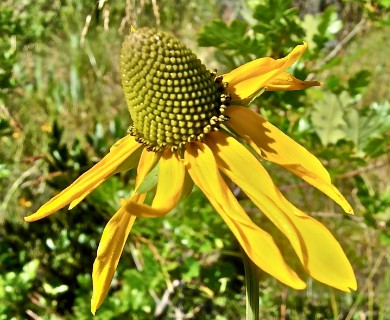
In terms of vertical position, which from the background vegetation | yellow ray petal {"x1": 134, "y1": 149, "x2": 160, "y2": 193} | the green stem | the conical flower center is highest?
the conical flower center

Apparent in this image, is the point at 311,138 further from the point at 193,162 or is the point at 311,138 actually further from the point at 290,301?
the point at 193,162

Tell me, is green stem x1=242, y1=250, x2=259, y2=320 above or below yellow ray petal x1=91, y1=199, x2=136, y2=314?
below

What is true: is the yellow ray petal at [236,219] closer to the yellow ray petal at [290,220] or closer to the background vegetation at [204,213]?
the yellow ray petal at [290,220]

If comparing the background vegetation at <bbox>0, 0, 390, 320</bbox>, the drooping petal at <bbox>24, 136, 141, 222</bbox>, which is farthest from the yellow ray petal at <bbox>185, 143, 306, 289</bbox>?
the background vegetation at <bbox>0, 0, 390, 320</bbox>

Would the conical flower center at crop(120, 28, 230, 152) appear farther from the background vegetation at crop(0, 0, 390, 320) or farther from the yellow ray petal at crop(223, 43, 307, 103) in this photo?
the background vegetation at crop(0, 0, 390, 320)

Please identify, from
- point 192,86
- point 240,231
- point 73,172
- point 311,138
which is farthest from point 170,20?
point 240,231

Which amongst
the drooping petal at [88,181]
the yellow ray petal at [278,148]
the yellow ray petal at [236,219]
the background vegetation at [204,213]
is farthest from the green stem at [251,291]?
the background vegetation at [204,213]

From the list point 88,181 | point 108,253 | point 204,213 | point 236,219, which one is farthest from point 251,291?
point 204,213
